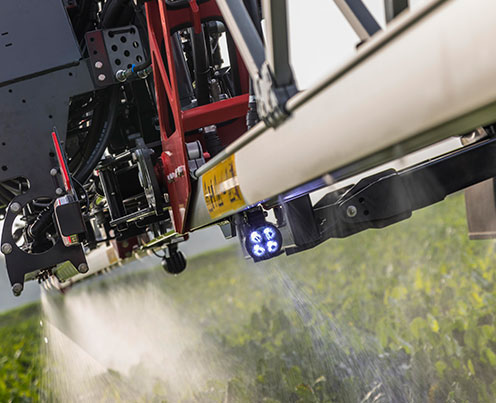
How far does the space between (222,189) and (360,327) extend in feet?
11.6

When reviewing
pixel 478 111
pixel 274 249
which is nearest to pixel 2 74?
pixel 274 249

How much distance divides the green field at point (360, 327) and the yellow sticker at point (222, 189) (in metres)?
2.30

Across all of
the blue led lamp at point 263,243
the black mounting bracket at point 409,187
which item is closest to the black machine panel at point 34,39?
the blue led lamp at point 263,243

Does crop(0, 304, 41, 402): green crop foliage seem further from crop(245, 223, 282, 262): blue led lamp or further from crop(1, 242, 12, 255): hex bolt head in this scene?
crop(245, 223, 282, 262): blue led lamp

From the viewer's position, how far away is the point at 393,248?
8.62 metres

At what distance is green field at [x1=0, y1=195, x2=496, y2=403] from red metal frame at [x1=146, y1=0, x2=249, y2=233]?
6.81ft

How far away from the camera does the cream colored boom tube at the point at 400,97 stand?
1123mm

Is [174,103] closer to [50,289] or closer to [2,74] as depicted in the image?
[2,74]

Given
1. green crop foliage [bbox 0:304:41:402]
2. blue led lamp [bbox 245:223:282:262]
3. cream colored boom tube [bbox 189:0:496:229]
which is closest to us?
cream colored boom tube [bbox 189:0:496:229]

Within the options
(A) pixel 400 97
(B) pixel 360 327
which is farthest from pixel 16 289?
(B) pixel 360 327

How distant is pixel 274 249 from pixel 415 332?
2.20m

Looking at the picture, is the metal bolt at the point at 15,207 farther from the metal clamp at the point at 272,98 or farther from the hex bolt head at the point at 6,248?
the metal clamp at the point at 272,98

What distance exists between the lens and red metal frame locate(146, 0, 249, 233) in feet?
9.48

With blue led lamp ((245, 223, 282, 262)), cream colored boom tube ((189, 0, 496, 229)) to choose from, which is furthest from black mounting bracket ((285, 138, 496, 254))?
cream colored boom tube ((189, 0, 496, 229))
